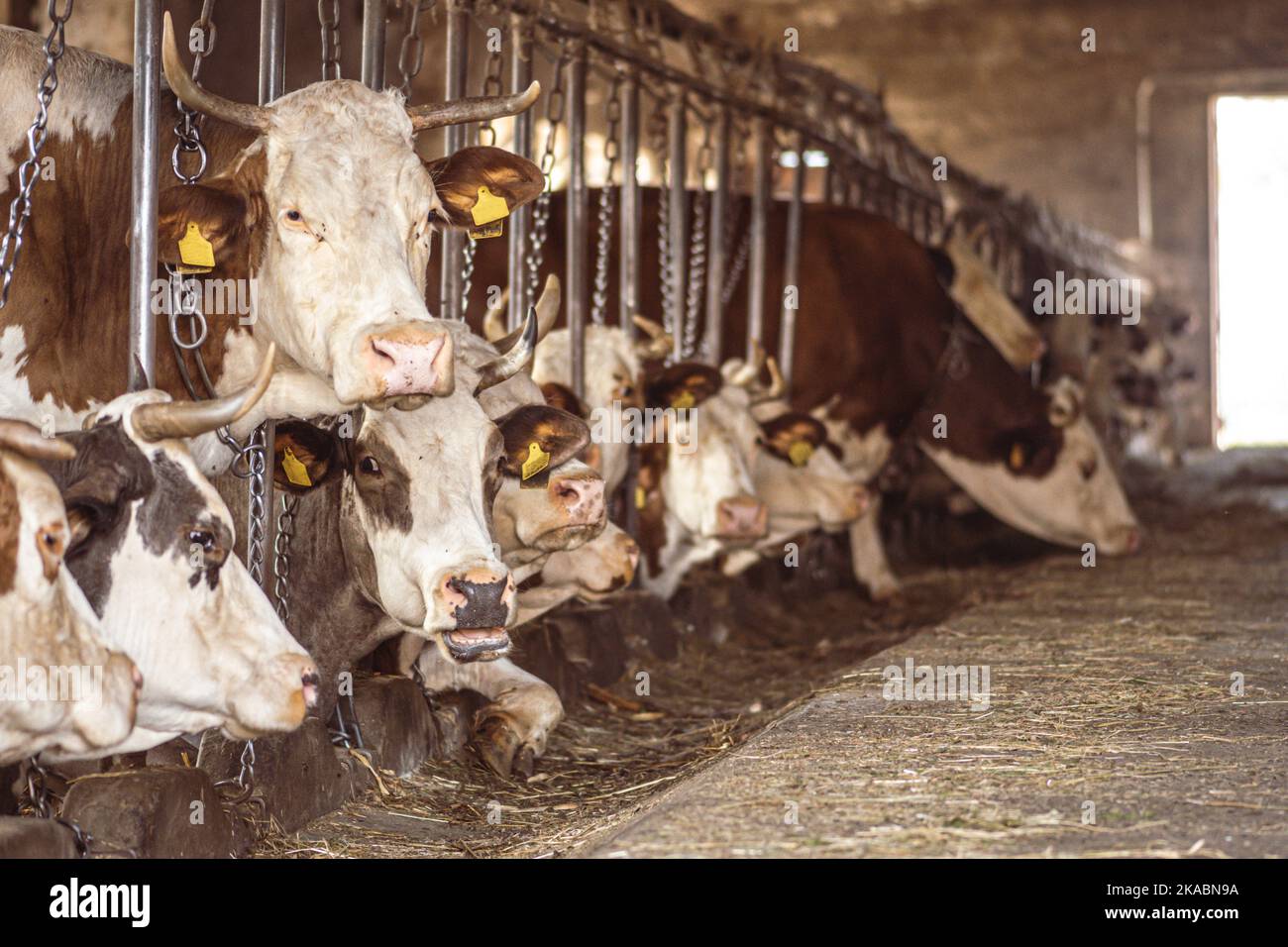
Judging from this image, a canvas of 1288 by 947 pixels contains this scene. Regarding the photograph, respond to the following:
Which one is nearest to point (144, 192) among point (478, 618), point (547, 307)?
point (478, 618)

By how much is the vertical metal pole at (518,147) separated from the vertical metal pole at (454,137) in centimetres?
26

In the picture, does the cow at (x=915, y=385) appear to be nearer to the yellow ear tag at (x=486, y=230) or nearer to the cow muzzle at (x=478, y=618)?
the yellow ear tag at (x=486, y=230)

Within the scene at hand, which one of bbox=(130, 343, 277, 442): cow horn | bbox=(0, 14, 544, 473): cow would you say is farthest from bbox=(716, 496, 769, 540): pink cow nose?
bbox=(130, 343, 277, 442): cow horn

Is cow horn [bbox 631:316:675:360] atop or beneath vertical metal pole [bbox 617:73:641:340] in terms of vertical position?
beneath

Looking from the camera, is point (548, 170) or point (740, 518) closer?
point (548, 170)

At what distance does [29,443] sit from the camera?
2881 mm

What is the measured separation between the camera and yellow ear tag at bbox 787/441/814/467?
306 inches

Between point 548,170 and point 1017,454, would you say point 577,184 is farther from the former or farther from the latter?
point 1017,454

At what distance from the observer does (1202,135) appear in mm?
26484

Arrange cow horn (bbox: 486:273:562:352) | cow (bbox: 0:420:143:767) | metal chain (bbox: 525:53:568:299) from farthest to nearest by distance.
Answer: metal chain (bbox: 525:53:568:299), cow horn (bbox: 486:273:562:352), cow (bbox: 0:420:143:767)

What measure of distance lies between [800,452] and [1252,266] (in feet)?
71.2

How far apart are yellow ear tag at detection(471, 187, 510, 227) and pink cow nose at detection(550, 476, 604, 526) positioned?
0.85 meters

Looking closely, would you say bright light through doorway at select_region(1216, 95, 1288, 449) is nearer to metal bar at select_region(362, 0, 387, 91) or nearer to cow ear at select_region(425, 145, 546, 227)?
metal bar at select_region(362, 0, 387, 91)

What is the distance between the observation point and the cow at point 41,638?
2873 millimetres
